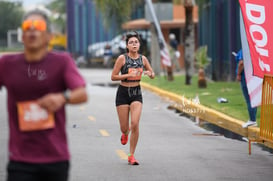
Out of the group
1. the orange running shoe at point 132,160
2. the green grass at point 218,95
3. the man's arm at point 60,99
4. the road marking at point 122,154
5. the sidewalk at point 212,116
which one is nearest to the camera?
the man's arm at point 60,99

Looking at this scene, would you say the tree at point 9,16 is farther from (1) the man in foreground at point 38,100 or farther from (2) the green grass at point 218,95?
(1) the man in foreground at point 38,100

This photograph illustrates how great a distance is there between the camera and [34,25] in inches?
236

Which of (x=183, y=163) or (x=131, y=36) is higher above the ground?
(x=131, y=36)

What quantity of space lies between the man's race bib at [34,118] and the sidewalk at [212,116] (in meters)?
8.98

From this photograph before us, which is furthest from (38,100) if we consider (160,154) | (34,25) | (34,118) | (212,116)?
(212,116)

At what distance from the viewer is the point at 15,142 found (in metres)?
6.14

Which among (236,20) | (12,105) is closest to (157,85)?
(236,20)

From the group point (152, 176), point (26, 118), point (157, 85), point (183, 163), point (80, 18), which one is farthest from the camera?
point (80, 18)

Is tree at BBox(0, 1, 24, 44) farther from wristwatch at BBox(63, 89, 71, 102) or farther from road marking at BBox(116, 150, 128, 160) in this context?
wristwatch at BBox(63, 89, 71, 102)

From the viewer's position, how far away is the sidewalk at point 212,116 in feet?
53.1

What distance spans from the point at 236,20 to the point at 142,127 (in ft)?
51.1

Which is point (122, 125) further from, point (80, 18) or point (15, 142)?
point (80, 18)

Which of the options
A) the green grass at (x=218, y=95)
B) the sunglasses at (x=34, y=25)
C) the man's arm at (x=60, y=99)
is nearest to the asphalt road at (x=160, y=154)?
the green grass at (x=218, y=95)

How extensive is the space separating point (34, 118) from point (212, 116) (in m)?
13.8
